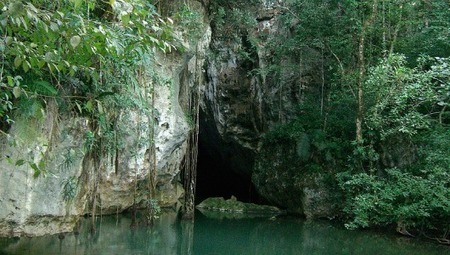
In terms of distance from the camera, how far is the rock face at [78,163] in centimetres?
689

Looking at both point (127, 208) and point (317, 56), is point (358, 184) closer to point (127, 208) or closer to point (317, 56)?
point (317, 56)

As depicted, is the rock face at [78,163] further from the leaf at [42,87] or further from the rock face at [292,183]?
the rock face at [292,183]

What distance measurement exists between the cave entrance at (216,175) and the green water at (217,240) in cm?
497

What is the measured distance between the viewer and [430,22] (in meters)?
11.9

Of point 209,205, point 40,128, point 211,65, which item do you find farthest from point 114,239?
point 211,65

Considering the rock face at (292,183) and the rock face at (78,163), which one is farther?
the rock face at (292,183)

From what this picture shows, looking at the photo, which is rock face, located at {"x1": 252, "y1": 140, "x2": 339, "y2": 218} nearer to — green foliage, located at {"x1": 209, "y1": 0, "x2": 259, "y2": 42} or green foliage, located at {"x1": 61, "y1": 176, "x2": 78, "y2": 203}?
green foliage, located at {"x1": 209, "y1": 0, "x2": 259, "y2": 42}

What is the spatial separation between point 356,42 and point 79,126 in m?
7.83

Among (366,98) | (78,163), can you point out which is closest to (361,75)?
(366,98)

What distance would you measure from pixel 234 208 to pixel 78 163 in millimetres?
7637

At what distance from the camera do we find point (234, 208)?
1464cm

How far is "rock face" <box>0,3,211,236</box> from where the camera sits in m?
6.89

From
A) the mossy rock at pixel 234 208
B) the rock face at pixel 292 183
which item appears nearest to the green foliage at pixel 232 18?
the rock face at pixel 292 183

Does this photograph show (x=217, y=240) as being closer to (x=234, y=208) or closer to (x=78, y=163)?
(x=78, y=163)
